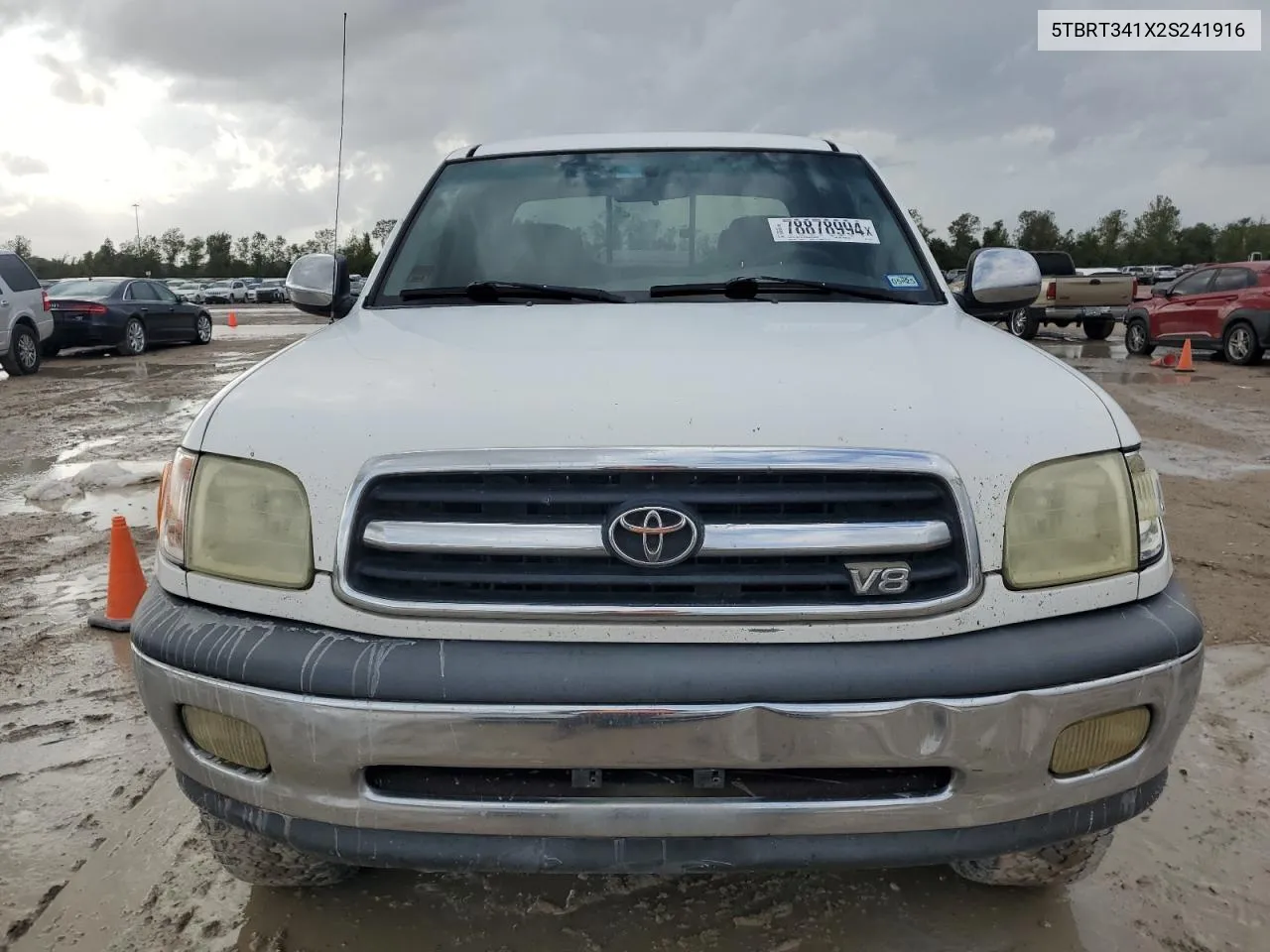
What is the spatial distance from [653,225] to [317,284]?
1200 mm

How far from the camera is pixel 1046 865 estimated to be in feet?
6.97

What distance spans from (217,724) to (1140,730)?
171 centimetres

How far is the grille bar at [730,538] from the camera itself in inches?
66.7

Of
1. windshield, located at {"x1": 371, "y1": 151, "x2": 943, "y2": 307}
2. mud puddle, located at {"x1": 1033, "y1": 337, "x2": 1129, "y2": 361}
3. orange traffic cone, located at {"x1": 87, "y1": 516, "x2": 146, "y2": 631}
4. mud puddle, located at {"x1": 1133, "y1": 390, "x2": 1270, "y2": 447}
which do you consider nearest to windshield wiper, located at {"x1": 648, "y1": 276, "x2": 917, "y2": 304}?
windshield, located at {"x1": 371, "y1": 151, "x2": 943, "y2": 307}

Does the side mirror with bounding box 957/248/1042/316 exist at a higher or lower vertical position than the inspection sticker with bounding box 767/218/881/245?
lower

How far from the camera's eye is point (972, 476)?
5.69ft

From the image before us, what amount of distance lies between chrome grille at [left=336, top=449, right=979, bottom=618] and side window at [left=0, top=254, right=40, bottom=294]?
1499 cm

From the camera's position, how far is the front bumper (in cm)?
163

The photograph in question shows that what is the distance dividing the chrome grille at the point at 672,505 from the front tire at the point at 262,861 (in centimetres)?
73

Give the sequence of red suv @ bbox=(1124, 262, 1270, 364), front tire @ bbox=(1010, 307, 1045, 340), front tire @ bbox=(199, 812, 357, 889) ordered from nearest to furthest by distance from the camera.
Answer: front tire @ bbox=(199, 812, 357, 889), red suv @ bbox=(1124, 262, 1270, 364), front tire @ bbox=(1010, 307, 1045, 340)

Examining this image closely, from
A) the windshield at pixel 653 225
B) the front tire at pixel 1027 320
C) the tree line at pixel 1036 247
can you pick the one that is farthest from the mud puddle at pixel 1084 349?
the tree line at pixel 1036 247

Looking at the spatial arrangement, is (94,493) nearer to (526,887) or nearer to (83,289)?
(526,887)

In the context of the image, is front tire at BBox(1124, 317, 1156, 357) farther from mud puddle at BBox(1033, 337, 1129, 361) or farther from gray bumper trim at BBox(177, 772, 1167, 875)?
gray bumper trim at BBox(177, 772, 1167, 875)

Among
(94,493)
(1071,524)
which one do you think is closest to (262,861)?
(1071,524)
